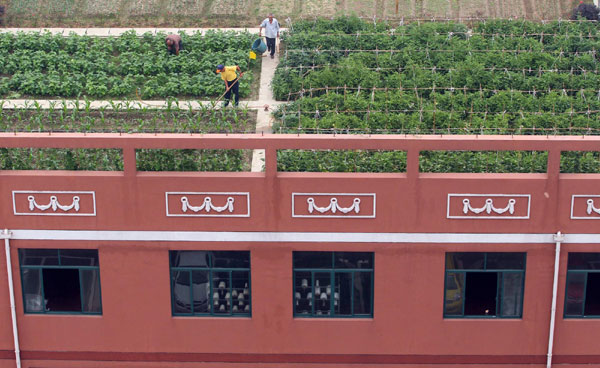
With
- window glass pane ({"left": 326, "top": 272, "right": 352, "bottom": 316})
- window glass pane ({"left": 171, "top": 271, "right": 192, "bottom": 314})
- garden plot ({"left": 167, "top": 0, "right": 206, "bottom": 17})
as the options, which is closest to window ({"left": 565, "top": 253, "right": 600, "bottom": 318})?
window glass pane ({"left": 326, "top": 272, "right": 352, "bottom": 316})

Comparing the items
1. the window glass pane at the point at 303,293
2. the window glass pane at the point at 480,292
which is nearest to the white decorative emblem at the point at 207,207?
the window glass pane at the point at 303,293

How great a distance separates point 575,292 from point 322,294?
470cm

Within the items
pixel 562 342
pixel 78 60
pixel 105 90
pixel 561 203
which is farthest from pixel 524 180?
pixel 78 60

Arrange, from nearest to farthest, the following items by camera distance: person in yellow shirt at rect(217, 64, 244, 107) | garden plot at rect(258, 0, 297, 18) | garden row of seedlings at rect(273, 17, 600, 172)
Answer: garden row of seedlings at rect(273, 17, 600, 172) < person in yellow shirt at rect(217, 64, 244, 107) < garden plot at rect(258, 0, 297, 18)

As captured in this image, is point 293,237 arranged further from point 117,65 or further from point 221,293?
point 117,65

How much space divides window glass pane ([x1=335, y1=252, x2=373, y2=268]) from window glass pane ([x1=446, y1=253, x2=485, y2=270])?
4.77 ft

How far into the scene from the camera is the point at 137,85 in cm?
2389

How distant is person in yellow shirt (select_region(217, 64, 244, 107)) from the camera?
899 inches

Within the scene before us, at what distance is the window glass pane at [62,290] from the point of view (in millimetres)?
18625

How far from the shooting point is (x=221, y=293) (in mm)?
18594

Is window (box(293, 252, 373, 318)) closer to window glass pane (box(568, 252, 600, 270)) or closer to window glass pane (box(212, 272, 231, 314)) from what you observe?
window glass pane (box(212, 272, 231, 314))

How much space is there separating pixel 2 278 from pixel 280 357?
214 inches

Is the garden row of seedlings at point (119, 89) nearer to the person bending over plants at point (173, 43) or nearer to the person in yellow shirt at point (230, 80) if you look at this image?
the person bending over plants at point (173, 43)

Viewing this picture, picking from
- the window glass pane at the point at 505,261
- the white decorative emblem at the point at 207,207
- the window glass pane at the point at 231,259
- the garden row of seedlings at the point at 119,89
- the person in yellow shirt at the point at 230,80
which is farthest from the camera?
the person in yellow shirt at the point at 230,80
